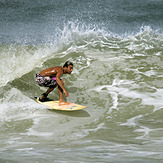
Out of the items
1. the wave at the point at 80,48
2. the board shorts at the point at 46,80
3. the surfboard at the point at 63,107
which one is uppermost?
the wave at the point at 80,48

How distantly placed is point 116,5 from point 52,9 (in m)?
6.60

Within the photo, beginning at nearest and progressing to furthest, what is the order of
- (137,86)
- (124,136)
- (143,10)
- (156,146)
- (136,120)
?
(156,146)
(124,136)
(136,120)
(137,86)
(143,10)

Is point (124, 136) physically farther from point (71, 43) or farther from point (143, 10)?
point (143, 10)

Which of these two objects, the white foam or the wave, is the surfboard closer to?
the white foam

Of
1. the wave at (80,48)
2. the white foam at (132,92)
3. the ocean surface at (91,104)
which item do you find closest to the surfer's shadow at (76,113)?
the ocean surface at (91,104)

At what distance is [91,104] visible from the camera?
24.7 ft

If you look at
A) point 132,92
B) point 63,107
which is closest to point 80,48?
point 132,92

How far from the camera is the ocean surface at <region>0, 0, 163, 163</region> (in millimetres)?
3963

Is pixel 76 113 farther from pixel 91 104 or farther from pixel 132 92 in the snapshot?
pixel 132 92

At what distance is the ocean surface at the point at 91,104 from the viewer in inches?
156

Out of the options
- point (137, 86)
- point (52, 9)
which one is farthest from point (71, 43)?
point (52, 9)

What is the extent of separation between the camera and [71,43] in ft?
43.4

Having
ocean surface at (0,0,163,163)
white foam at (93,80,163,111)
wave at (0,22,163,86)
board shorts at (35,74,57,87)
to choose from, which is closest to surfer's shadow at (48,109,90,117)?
ocean surface at (0,0,163,163)

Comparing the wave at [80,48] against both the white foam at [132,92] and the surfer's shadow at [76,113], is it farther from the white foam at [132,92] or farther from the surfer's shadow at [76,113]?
the surfer's shadow at [76,113]
